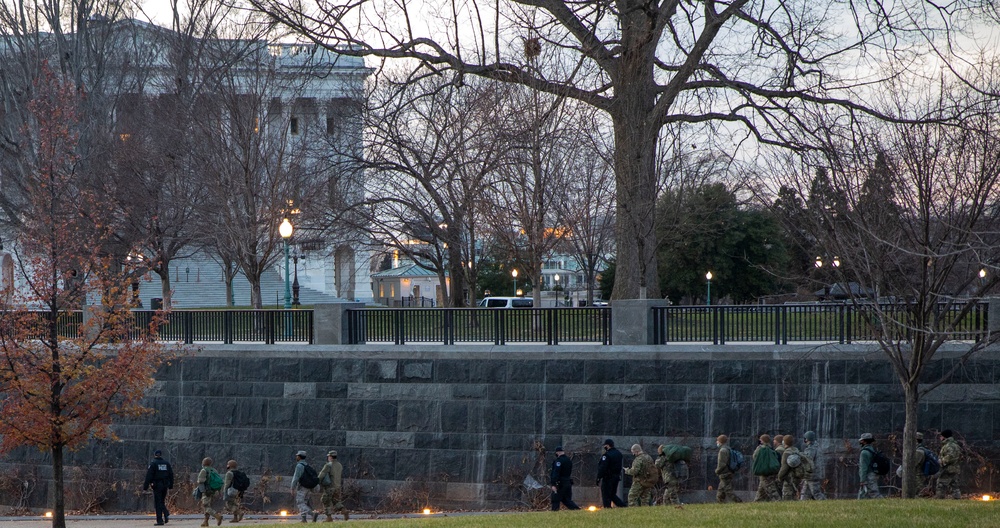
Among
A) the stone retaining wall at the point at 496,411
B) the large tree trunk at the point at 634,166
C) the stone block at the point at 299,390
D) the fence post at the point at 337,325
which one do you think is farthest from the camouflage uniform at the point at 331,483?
the large tree trunk at the point at 634,166

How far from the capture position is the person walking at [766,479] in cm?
1405

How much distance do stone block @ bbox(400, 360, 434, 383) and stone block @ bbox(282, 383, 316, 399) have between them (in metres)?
1.76

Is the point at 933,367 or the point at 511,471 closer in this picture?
the point at 933,367

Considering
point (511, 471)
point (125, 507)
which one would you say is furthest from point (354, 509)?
point (125, 507)

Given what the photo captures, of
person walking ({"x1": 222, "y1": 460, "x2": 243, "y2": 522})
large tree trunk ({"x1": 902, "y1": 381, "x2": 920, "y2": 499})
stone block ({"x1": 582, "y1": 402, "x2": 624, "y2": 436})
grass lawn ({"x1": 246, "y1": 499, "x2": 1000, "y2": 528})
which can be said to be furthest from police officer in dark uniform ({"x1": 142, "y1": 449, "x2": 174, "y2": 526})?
large tree trunk ({"x1": 902, "y1": 381, "x2": 920, "y2": 499})

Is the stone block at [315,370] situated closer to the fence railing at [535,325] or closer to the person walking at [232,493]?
Result: the fence railing at [535,325]

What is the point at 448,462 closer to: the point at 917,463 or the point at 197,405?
the point at 197,405

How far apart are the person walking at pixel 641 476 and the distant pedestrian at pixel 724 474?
3.07ft

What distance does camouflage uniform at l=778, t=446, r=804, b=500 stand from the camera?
547 inches

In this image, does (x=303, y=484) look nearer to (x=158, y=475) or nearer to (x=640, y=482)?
(x=158, y=475)

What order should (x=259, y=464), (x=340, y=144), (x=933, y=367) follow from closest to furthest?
(x=933, y=367), (x=259, y=464), (x=340, y=144)

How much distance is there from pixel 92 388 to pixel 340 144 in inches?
541

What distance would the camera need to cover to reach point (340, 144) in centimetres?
2725

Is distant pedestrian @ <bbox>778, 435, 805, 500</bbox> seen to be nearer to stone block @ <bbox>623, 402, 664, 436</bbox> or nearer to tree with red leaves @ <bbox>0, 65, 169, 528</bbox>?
stone block @ <bbox>623, 402, 664, 436</bbox>
